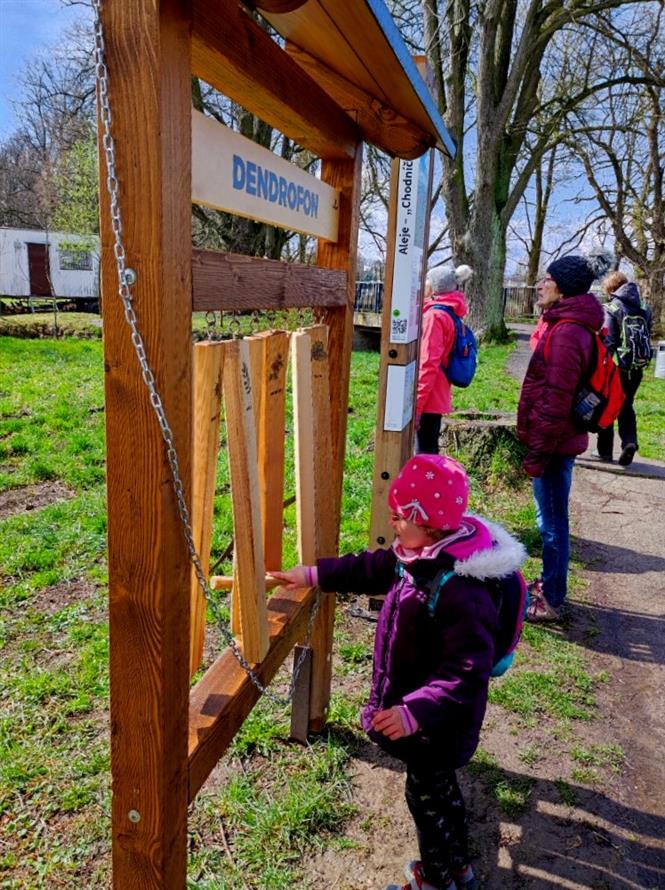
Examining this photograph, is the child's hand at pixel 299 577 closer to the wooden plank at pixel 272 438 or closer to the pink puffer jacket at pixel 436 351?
the wooden plank at pixel 272 438

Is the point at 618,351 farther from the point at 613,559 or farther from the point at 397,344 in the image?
the point at 397,344

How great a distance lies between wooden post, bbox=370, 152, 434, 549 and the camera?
364 centimetres

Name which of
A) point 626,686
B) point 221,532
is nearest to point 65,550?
point 221,532

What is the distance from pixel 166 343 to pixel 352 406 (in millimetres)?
8307

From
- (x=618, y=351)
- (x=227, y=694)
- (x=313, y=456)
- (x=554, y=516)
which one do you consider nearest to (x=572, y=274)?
(x=554, y=516)

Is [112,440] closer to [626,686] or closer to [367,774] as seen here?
[367,774]

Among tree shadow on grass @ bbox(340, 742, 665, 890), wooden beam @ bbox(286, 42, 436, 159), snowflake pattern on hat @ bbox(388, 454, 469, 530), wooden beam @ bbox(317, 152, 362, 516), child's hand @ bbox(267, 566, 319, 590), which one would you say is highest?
wooden beam @ bbox(286, 42, 436, 159)

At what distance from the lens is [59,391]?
374 inches

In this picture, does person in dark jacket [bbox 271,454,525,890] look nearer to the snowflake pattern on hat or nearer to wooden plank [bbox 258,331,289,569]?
the snowflake pattern on hat

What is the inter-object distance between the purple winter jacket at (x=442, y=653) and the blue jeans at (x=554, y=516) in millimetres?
1915

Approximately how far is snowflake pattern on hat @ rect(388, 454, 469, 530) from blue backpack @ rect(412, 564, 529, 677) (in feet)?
0.49

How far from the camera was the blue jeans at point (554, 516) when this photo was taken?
156 inches

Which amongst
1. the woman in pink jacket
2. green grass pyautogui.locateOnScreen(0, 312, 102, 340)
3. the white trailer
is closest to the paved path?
the woman in pink jacket

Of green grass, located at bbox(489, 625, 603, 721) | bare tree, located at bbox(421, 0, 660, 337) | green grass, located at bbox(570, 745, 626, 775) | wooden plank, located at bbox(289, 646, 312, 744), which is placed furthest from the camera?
bare tree, located at bbox(421, 0, 660, 337)
